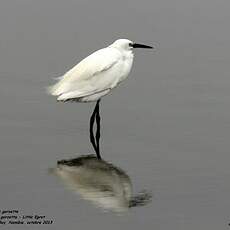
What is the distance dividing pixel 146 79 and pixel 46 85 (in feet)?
5.36

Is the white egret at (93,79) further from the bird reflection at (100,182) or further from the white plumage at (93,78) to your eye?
the bird reflection at (100,182)

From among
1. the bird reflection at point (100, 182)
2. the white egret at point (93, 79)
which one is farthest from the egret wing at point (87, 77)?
the bird reflection at point (100, 182)

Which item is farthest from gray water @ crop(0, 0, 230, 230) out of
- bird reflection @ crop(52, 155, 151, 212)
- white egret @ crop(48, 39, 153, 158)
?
white egret @ crop(48, 39, 153, 158)

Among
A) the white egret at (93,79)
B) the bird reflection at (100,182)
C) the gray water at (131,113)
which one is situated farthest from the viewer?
the white egret at (93,79)

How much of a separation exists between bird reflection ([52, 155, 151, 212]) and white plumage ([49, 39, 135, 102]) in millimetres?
1190

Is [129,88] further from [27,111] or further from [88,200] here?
[88,200]

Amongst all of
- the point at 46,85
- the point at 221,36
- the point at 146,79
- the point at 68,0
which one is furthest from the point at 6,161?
the point at 68,0

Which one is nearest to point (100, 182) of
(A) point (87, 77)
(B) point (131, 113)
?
(A) point (87, 77)

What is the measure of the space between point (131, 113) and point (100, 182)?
8.71 ft

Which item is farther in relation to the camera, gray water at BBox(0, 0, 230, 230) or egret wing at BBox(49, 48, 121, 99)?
egret wing at BBox(49, 48, 121, 99)

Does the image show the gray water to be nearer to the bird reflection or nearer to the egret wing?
the bird reflection

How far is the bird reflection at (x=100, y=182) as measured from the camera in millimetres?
8359

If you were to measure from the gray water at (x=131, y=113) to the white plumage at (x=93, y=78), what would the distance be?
44 centimetres

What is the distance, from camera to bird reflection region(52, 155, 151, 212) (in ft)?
27.4
